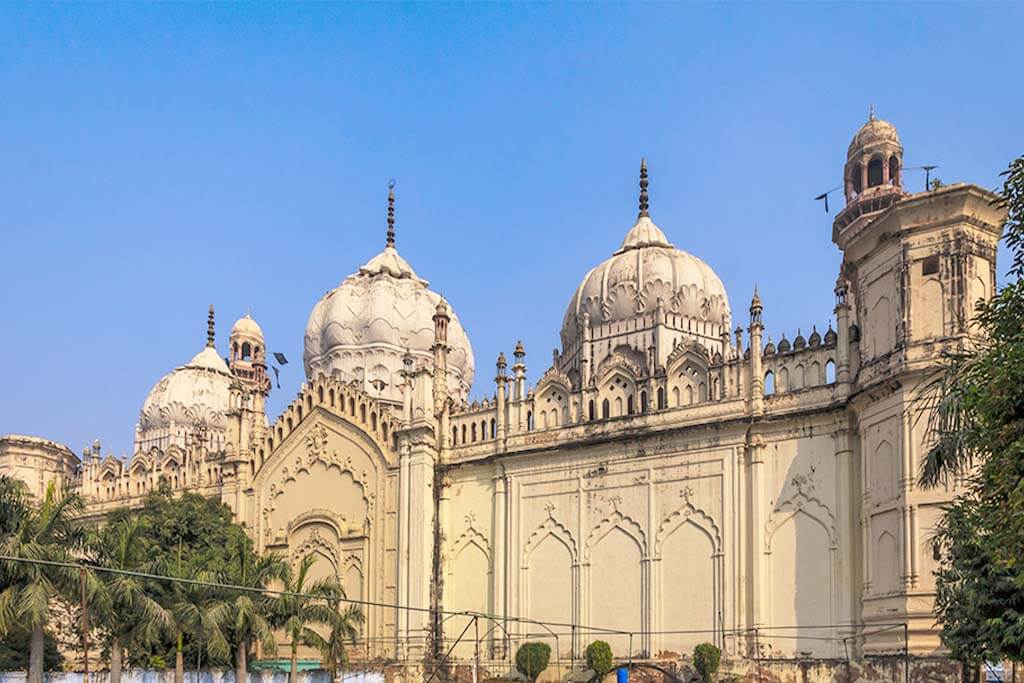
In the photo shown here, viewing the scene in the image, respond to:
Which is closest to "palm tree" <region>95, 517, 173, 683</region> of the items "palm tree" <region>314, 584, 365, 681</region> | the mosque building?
"palm tree" <region>314, 584, 365, 681</region>

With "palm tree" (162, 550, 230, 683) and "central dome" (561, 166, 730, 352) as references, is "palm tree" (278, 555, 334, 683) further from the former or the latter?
"central dome" (561, 166, 730, 352)

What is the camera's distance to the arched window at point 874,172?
37688 mm

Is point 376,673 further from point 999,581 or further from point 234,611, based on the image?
point 999,581

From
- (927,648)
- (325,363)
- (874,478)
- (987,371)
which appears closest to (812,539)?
(874,478)

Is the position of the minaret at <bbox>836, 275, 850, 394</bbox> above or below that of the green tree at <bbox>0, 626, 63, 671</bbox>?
above

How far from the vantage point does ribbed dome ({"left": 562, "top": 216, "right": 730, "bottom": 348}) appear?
36719 millimetres

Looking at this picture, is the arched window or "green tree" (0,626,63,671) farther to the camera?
the arched window

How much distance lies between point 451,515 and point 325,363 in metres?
12.2

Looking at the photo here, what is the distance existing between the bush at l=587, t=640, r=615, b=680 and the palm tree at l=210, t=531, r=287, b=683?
7.31m

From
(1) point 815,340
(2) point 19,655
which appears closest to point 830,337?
(1) point 815,340

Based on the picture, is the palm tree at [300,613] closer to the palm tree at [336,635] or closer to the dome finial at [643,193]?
the palm tree at [336,635]

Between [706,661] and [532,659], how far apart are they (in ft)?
15.8

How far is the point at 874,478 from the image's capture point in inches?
992

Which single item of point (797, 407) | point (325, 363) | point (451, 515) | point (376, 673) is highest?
point (325, 363)
